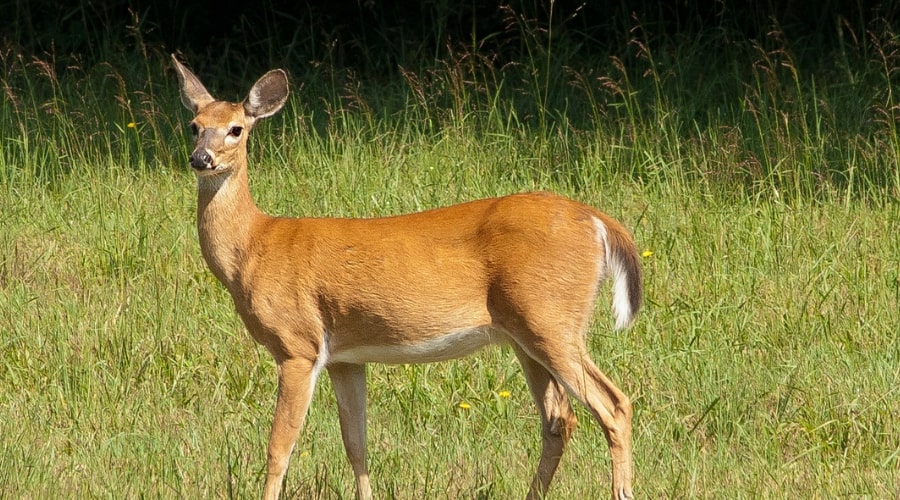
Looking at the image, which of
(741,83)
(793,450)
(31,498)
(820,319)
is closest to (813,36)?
(741,83)

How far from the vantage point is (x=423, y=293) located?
4402mm

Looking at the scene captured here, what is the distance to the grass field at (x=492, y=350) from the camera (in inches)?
183

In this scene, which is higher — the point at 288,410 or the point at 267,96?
the point at 267,96

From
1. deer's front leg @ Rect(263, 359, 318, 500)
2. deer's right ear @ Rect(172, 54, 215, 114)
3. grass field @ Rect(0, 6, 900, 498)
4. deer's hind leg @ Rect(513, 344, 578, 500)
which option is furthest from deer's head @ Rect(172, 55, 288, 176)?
deer's hind leg @ Rect(513, 344, 578, 500)

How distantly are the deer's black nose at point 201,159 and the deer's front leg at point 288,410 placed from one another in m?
0.66

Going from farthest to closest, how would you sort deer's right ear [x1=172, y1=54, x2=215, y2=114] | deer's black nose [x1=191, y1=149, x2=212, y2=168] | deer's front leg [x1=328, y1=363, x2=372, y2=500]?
deer's right ear [x1=172, y1=54, x2=215, y2=114] < deer's front leg [x1=328, y1=363, x2=372, y2=500] < deer's black nose [x1=191, y1=149, x2=212, y2=168]

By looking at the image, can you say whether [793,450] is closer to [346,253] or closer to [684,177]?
[346,253]

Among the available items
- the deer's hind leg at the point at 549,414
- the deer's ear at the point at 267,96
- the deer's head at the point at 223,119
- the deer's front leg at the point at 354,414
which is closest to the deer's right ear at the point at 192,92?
the deer's head at the point at 223,119

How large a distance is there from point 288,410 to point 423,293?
540mm

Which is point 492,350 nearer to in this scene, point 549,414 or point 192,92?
point 549,414

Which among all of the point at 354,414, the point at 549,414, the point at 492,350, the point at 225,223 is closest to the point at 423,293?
the point at 354,414

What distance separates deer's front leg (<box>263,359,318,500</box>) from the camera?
4332 mm

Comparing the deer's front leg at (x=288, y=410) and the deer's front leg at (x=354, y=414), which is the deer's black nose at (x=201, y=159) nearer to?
the deer's front leg at (x=288, y=410)

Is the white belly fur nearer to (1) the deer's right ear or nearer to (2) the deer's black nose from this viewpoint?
(2) the deer's black nose
